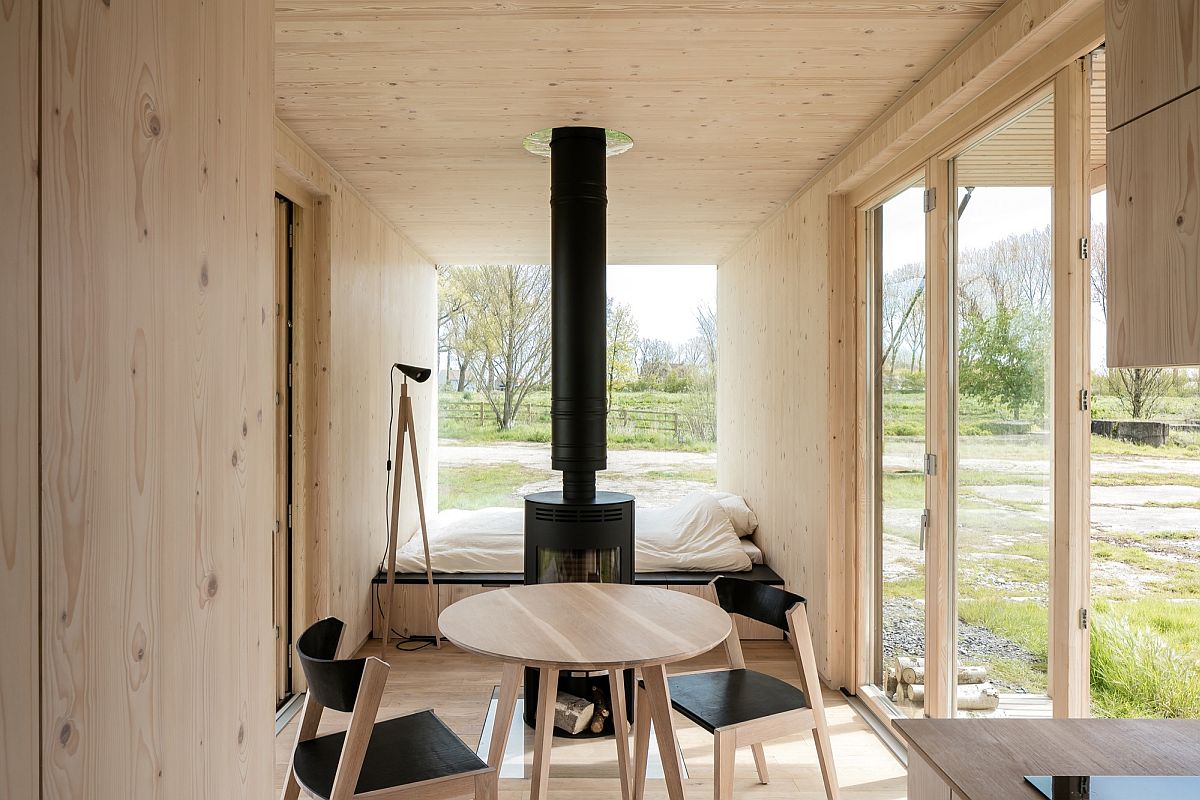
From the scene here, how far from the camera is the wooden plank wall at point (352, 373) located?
12.4 ft

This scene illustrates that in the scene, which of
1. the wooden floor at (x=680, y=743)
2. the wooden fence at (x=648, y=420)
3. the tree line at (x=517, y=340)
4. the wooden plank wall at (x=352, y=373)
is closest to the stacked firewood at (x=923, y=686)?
the wooden floor at (x=680, y=743)

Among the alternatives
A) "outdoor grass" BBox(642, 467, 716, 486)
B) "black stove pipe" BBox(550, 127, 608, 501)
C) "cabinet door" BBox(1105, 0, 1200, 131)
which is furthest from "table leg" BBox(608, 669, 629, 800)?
"outdoor grass" BBox(642, 467, 716, 486)

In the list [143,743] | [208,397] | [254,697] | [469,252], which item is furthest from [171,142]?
[469,252]

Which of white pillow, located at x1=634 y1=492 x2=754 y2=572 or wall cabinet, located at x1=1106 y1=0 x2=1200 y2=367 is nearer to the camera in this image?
wall cabinet, located at x1=1106 y1=0 x2=1200 y2=367

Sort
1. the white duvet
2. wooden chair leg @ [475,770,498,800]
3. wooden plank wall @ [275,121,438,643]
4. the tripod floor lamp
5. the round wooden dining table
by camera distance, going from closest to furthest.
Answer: wooden chair leg @ [475,770,498,800]
the round wooden dining table
wooden plank wall @ [275,121,438,643]
the tripod floor lamp
the white duvet

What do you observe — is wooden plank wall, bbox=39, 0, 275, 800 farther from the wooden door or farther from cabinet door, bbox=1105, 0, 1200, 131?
the wooden door

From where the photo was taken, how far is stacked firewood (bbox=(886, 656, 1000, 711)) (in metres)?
2.61

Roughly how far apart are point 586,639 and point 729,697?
0.58 m

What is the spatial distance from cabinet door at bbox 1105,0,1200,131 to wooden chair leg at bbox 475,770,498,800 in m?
1.88

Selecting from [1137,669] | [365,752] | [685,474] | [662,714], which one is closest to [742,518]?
[685,474]

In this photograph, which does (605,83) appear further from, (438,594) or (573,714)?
(438,594)

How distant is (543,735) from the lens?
2445 millimetres

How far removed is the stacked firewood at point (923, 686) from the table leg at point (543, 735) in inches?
55.1

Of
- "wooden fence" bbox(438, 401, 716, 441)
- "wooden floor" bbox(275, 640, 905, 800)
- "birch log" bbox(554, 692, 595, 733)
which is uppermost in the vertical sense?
"wooden fence" bbox(438, 401, 716, 441)
